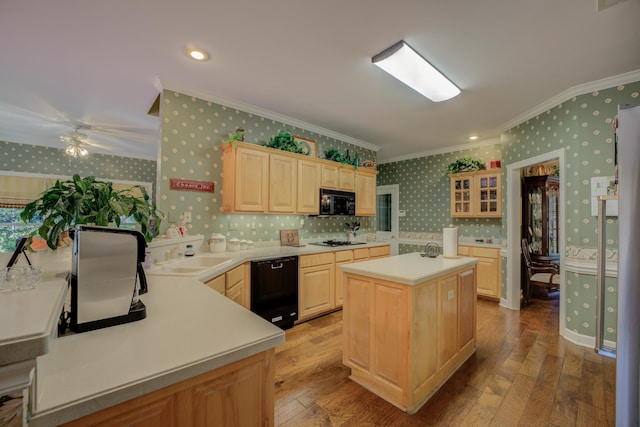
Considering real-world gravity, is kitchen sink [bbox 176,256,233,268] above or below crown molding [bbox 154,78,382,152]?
below

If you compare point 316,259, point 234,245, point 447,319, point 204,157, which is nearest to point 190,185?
point 204,157

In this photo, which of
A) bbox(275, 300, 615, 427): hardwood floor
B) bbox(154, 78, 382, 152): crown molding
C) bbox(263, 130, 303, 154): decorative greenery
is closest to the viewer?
bbox(275, 300, 615, 427): hardwood floor

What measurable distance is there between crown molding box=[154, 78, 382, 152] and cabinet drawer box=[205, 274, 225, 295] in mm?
2109

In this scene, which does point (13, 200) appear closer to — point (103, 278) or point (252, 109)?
point (252, 109)

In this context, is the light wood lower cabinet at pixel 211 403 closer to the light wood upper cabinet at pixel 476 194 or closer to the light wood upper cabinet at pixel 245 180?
the light wood upper cabinet at pixel 245 180

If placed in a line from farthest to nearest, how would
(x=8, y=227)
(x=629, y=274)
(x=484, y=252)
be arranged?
(x=8, y=227), (x=484, y=252), (x=629, y=274)

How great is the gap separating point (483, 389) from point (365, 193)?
3.11 metres

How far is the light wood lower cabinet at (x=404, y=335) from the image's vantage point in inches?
71.0

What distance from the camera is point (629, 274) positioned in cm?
113

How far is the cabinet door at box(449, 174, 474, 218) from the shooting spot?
4.70 meters

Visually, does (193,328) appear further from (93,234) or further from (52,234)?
(52,234)

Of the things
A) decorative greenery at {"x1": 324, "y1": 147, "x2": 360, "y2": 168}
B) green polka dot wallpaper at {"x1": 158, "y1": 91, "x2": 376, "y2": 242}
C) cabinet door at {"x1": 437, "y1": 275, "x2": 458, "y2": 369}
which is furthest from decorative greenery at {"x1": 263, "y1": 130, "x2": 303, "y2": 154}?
cabinet door at {"x1": 437, "y1": 275, "x2": 458, "y2": 369}

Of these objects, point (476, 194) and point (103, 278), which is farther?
point (476, 194)

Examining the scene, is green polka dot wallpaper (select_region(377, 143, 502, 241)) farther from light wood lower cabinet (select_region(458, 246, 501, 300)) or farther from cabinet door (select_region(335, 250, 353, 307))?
cabinet door (select_region(335, 250, 353, 307))
